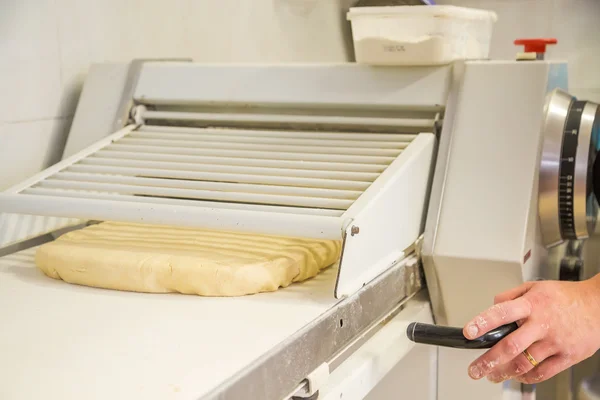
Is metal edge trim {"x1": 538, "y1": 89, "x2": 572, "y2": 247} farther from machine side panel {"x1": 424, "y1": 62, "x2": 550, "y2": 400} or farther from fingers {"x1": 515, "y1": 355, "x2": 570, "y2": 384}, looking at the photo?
fingers {"x1": 515, "y1": 355, "x2": 570, "y2": 384}

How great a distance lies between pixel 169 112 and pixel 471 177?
599 millimetres

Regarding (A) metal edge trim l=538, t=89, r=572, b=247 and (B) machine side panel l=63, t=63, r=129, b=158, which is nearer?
Answer: (A) metal edge trim l=538, t=89, r=572, b=247

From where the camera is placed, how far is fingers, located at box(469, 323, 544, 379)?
0.83 meters

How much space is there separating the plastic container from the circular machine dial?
18 cm

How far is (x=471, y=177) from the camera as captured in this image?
104cm

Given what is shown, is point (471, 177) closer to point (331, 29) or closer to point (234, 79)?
point (234, 79)

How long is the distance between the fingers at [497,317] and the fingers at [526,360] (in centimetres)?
5

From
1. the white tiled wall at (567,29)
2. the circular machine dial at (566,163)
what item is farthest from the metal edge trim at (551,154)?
the white tiled wall at (567,29)

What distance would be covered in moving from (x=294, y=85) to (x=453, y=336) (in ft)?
1.84

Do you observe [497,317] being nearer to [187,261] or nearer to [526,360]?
[526,360]

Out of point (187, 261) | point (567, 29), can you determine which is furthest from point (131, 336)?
point (567, 29)

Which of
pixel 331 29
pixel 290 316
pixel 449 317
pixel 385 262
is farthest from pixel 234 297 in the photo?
pixel 331 29

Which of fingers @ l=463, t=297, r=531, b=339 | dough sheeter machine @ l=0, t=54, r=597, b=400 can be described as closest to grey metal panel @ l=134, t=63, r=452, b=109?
dough sheeter machine @ l=0, t=54, r=597, b=400

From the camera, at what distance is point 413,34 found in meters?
1.09
